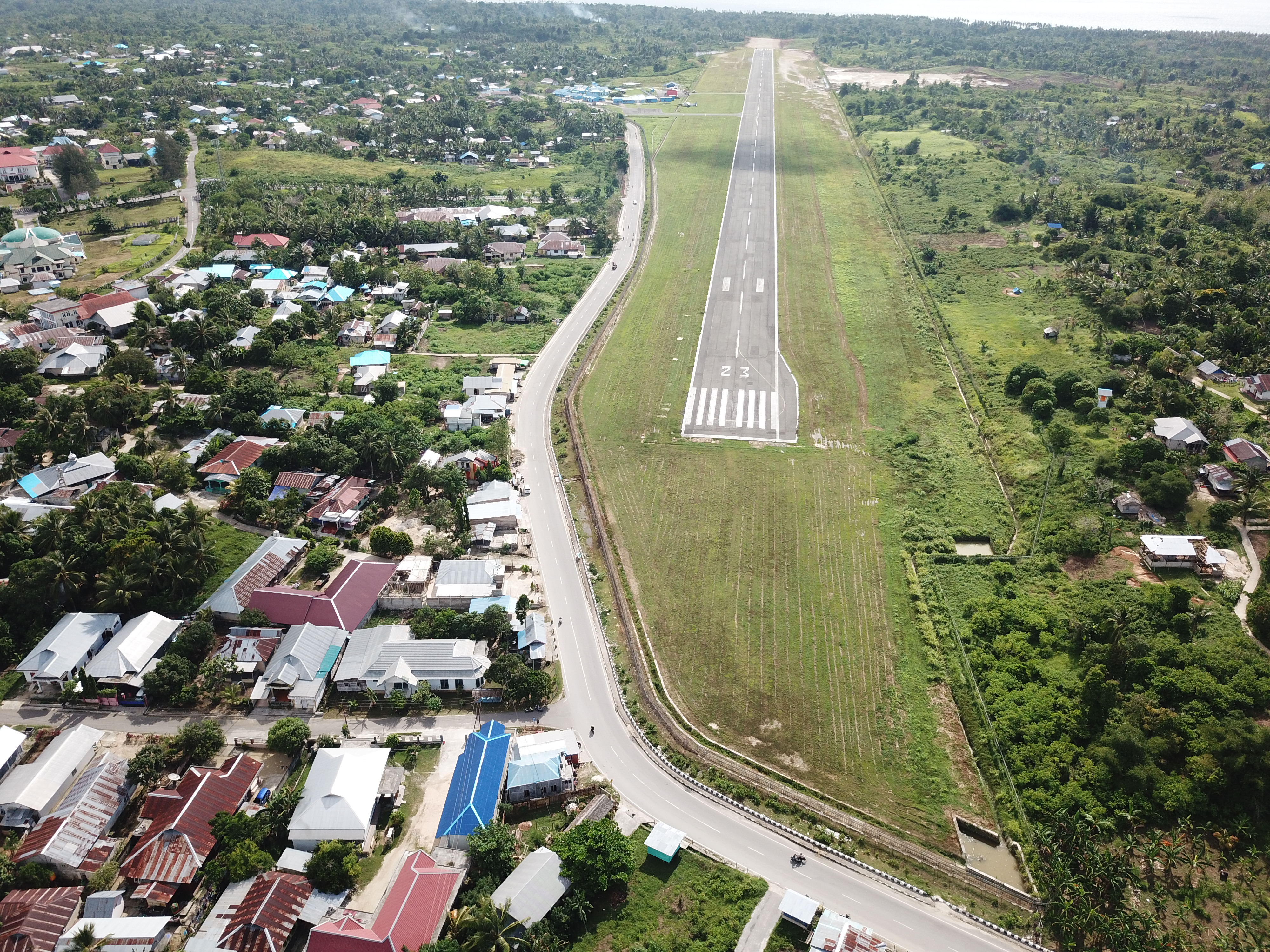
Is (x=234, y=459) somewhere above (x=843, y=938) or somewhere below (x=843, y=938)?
above

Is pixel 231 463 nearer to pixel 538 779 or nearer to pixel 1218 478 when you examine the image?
pixel 538 779

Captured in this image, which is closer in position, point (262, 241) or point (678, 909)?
point (678, 909)

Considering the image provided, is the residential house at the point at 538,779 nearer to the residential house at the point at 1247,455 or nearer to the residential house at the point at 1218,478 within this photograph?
the residential house at the point at 1218,478

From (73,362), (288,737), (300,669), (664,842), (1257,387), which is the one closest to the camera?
(664,842)

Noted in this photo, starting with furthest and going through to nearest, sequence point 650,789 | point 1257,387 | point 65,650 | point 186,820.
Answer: point 1257,387
point 65,650
point 650,789
point 186,820

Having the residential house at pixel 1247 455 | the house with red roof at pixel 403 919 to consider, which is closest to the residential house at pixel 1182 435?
the residential house at pixel 1247 455

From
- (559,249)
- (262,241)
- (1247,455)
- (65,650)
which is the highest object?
(262,241)

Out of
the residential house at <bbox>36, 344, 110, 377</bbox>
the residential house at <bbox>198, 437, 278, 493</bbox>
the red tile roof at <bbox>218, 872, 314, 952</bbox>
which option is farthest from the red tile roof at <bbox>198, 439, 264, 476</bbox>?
the red tile roof at <bbox>218, 872, 314, 952</bbox>

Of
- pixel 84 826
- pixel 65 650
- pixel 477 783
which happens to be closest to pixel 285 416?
pixel 65 650
